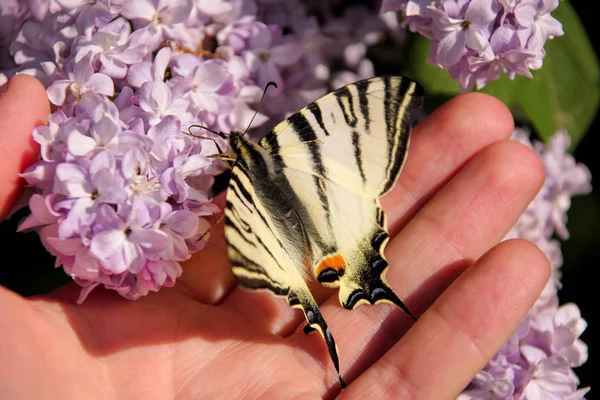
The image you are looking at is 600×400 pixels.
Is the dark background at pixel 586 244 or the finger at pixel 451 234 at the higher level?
the finger at pixel 451 234

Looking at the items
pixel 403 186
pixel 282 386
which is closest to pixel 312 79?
pixel 403 186

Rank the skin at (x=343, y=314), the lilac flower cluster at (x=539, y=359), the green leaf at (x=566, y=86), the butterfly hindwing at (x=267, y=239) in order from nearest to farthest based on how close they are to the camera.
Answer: the butterfly hindwing at (x=267, y=239), the skin at (x=343, y=314), the lilac flower cluster at (x=539, y=359), the green leaf at (x=566, y=86)

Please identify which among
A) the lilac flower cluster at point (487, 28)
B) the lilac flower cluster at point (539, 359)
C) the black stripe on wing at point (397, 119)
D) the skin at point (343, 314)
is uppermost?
the lilac flower cluster at point (487, 28)

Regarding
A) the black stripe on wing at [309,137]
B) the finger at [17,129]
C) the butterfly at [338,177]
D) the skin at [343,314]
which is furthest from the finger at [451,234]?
the finger at [17,129]

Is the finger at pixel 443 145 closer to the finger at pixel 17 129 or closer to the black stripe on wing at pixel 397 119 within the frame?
the black stripe on wing at pixel 397 119

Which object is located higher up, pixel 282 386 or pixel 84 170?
pixel 84 170

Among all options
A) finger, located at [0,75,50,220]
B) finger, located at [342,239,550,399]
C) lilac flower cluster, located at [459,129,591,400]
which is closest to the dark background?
lilac flower cluster, located at [459,129,591,400]

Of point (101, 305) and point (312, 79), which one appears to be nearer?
point (101, 305)

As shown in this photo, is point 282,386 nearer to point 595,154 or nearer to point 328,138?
point 328,138
